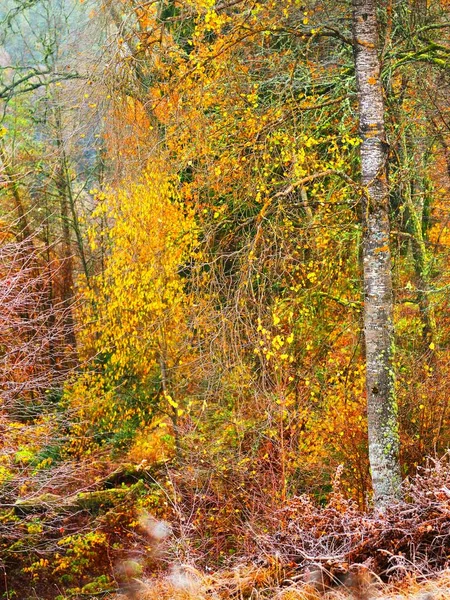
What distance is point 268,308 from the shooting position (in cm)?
677

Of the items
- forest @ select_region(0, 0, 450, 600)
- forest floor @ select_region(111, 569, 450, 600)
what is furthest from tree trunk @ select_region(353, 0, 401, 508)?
forest floor @ select_region(111, 569, 450, 600)

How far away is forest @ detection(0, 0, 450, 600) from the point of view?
601cm

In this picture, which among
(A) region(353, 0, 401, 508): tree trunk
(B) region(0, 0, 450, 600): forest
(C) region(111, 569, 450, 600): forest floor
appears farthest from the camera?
(A) region(353, 0, 401, 508): tree trunk

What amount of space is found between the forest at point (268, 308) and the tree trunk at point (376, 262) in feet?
0.07

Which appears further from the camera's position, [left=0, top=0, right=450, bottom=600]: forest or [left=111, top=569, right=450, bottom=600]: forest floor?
[left=0, top=0, right=450, bottom=600]: forest

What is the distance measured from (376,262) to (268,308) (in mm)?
1066

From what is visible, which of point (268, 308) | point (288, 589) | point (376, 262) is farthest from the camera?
point (376, 262)

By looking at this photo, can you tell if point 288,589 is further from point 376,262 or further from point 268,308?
point 376,262

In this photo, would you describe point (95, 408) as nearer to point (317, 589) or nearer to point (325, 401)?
point (325, 401)

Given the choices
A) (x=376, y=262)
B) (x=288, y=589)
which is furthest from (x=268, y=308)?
(x=288, y=589)

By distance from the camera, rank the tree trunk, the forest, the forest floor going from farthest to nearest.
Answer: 1. the tree trunk
2. the forest
3. the forest floor

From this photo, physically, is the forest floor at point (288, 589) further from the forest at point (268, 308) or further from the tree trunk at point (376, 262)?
the tree trunk at point (376, 262)

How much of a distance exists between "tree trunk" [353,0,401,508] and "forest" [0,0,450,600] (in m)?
0.02

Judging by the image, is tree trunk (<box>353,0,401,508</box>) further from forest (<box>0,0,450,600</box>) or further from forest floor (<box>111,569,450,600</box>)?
forest floor (<box>111,569,450,600</box>)
